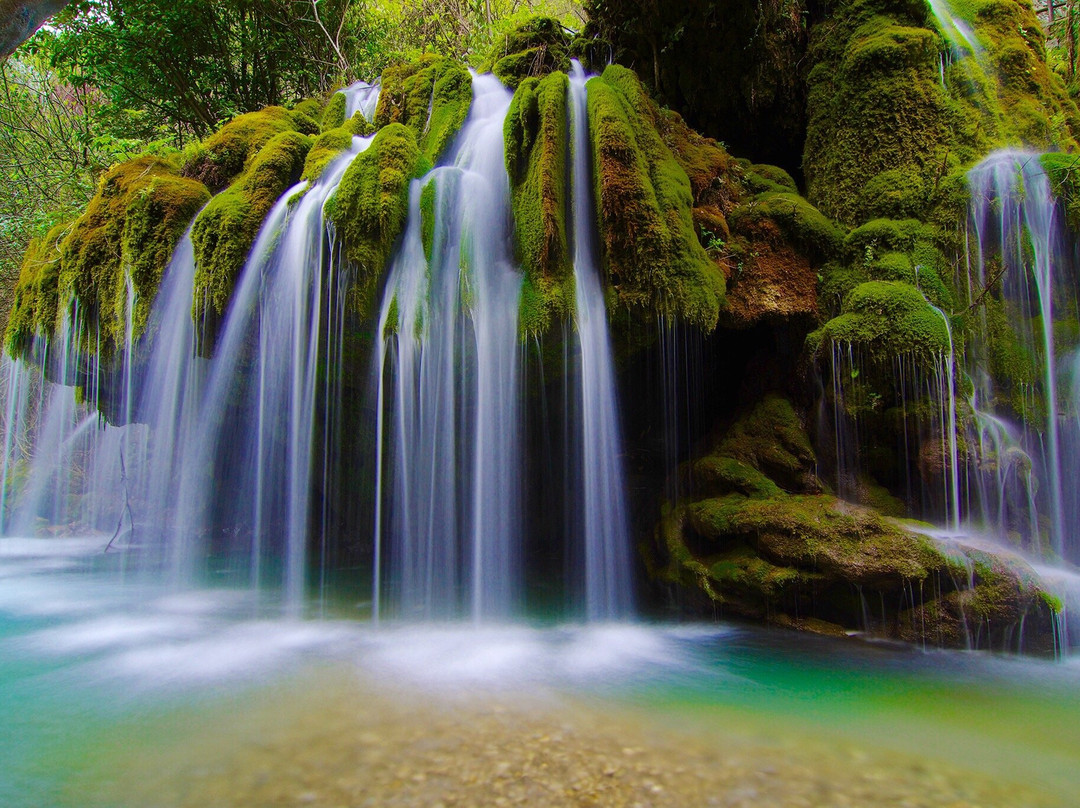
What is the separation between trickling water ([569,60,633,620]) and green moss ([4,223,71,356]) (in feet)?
19.8

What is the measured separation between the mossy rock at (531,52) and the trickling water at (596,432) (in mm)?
2671

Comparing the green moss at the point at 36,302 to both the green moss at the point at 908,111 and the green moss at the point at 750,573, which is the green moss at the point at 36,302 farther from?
the green moss at the point at 908,111

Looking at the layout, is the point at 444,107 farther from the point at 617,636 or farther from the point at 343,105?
the point at 617,636

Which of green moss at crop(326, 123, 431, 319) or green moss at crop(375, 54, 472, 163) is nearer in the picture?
green moss at crop(326, 123, 431, 319)

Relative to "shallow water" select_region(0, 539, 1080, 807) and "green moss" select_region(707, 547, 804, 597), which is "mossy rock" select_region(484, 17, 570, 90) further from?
"shallow water" select_region(0, 539, 1080, 807)

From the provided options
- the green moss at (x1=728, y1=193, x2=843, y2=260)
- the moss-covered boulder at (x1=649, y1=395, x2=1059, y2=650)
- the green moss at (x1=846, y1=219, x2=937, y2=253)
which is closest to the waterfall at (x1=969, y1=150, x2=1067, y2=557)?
the green moss at (x1=846, y1=219, x2=937, y2=253)

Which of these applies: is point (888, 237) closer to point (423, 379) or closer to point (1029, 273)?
point (1029, 273)

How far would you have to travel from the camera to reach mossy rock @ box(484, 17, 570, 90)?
305 inches

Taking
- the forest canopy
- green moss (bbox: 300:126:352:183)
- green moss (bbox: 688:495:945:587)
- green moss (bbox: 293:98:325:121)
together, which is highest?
the forest canopy

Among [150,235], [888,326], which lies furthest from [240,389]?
[888,326]

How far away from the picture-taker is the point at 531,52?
775 centimetres

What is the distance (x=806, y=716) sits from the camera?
3404mm

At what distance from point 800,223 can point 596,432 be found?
311cm

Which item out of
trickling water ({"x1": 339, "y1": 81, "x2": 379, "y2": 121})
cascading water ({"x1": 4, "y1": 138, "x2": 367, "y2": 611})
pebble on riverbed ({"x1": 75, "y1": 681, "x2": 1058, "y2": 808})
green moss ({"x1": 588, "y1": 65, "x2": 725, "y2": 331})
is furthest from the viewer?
trickling water ({"x1": 339, "y1": 81, "x2": 379, "y2": 121})
